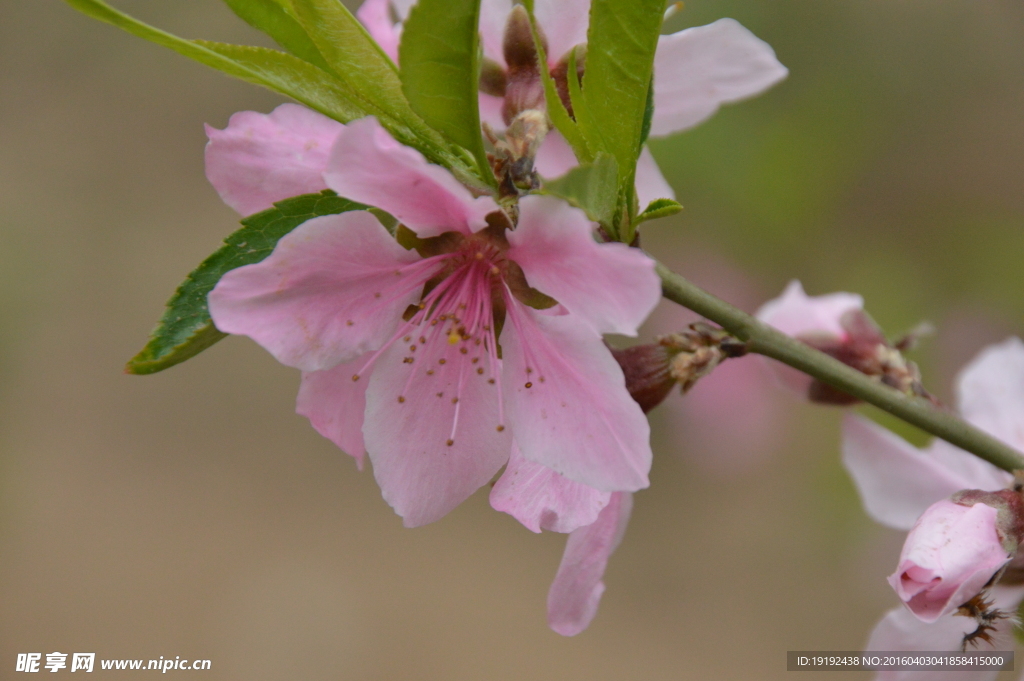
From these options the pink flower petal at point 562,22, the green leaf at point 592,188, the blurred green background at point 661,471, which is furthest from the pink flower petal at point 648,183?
the blurred green background at point 661,471

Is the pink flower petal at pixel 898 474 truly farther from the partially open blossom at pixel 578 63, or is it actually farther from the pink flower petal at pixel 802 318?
the partially open blossom at pixel 578 63

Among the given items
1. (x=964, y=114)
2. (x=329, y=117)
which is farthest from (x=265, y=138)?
(x=964, y=114)

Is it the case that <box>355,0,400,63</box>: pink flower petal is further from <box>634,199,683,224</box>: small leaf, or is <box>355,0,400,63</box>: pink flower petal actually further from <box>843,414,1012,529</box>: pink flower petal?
<box>843,414,1012,529</box>: pink flower petal

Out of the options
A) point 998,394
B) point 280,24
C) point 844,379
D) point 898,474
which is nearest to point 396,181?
point 280,24

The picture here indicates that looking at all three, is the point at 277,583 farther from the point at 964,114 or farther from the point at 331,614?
the point at 964,114

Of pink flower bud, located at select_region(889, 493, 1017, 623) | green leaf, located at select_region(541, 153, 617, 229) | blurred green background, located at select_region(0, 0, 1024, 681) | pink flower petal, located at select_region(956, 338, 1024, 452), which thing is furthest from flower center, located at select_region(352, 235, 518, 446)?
blurred green background, located at select_region(0, 0, 1024, 681)
